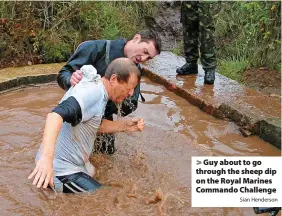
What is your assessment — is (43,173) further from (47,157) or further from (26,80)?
(26,80)

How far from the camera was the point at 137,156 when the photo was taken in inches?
167

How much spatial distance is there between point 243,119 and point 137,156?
1252mm

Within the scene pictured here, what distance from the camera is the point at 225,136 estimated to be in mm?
4664

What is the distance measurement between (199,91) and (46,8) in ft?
10.2

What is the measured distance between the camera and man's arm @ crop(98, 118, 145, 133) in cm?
340

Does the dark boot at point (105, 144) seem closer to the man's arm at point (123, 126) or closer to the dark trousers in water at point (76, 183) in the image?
the man's arm at point (123, 126)

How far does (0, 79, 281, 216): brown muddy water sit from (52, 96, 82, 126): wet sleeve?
0.67 meters

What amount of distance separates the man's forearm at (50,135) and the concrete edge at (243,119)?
2.38 m

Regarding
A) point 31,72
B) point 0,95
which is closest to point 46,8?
point 31,72

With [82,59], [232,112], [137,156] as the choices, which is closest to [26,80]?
[137,156]

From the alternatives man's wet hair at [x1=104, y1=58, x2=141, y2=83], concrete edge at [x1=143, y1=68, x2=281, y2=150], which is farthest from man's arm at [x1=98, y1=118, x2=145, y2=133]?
concrete edge at [x1=143, y1=68, x2=281, y2=150]

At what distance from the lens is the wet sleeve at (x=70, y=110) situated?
286 cm

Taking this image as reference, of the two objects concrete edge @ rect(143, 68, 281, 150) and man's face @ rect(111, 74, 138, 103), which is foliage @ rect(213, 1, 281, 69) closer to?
concrete edge @ rect(143, 68, 281, 150)

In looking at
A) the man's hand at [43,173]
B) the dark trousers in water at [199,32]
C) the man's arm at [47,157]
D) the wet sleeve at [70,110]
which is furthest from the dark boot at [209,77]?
the man's hand at [43,173]
